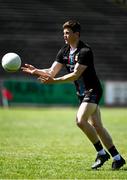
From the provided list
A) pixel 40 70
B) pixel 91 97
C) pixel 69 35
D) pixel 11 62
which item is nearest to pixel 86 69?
pixel 91 97

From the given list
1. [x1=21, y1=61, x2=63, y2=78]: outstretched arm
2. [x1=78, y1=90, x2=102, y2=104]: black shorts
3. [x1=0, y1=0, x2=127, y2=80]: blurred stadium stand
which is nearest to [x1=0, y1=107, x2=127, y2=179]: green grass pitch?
[x1=78, y1=90, x2=102, y2=104]: black shorts

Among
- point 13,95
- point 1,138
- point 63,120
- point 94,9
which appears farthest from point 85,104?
point 94,9

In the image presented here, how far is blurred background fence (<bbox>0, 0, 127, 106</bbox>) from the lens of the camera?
32.3 metres

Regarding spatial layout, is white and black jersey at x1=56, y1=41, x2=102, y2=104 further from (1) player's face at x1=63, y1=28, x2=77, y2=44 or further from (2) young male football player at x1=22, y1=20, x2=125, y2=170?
(1) player's face at x1=63, y1=28, x2=77, y2=44

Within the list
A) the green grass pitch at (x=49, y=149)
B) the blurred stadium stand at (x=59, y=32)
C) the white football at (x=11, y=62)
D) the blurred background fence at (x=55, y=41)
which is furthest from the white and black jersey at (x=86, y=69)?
the blurred stadium stand at (x=59, y=32)

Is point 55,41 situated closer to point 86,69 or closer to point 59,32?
point 59,32

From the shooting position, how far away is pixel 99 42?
38906 mm

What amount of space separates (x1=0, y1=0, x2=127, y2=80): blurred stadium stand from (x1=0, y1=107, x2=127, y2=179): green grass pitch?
1107cm

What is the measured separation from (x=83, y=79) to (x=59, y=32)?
2862 centimetres

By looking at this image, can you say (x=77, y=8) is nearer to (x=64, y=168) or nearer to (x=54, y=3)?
(x=54, y=3)

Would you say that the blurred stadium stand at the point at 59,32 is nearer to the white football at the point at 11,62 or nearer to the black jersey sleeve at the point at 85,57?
the white football at the point at 11,62

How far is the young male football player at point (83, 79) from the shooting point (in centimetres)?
931

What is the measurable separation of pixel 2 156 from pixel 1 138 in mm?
4380

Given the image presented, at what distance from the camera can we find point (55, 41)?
1494 inches
